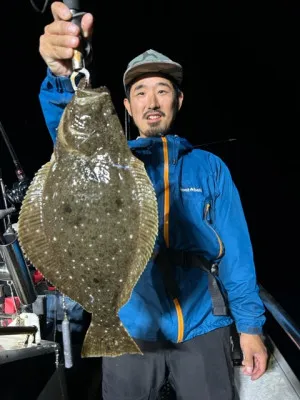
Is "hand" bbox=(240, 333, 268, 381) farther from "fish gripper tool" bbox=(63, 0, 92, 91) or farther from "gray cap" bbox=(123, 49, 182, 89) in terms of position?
"gray cap" bbox=(123, 49, 182, 89)

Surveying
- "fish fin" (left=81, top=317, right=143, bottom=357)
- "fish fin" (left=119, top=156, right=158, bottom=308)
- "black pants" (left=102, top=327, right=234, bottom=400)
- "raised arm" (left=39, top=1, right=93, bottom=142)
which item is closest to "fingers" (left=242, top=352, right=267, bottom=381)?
"black pants" (left=102, top=327, right=234, bottom=400)

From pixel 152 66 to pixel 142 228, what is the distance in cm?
154

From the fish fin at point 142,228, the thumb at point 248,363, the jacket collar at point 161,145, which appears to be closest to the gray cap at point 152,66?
the jacket collar at point 161,145

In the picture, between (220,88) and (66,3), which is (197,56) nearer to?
(220,88)

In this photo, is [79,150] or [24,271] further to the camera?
[24,271]

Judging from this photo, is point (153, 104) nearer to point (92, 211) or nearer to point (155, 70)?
point (155, 70)

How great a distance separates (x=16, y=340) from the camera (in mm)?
2430

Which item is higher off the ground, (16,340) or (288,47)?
(288,47)

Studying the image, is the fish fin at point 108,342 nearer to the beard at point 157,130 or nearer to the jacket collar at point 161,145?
the jacket collar at point 161,145

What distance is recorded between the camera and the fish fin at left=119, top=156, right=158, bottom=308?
4.54 ft

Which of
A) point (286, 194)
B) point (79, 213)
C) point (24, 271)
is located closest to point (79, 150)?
point (79, 213)

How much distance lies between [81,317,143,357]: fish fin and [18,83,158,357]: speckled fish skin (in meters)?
0.13

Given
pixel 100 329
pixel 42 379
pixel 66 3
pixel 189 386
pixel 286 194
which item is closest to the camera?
pixel 66 3

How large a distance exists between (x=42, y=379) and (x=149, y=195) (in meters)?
1.87
